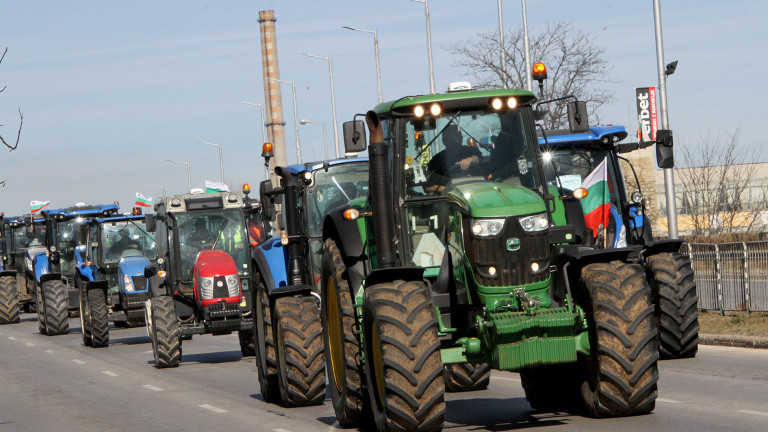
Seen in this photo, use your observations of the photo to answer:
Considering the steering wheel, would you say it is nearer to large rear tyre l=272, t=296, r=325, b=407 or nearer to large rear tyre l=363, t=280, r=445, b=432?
large rear tyre l=363, t=280, r=445, b=432

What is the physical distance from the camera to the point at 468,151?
10359 millimetres

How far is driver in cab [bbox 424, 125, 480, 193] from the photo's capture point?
10336mm

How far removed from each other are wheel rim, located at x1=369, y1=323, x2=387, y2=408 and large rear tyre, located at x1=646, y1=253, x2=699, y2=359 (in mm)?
6601

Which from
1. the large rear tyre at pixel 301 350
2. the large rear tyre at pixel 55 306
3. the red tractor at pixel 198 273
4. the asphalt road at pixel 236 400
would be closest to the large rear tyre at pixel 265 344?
the asphalt road at pixel 236 400

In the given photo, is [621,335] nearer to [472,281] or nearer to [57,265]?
[472,281]

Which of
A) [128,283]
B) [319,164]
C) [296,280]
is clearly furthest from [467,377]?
[128,283]

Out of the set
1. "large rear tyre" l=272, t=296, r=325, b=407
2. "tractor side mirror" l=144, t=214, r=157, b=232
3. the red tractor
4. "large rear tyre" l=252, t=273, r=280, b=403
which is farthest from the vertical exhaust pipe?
"tractor side mirror" l=144, t=214, r=157, b=232

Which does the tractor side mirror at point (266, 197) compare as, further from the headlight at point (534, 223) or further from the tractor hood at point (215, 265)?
the headlight at point (534, 223)

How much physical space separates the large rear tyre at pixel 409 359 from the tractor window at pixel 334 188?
5.81 m

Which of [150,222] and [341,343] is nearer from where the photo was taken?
[341,343]

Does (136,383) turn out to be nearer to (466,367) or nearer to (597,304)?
(466,367)

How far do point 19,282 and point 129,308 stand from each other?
1565 centimetres

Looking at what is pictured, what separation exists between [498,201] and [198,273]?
11.2 metres

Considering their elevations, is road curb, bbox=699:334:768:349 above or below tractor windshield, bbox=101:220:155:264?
below
